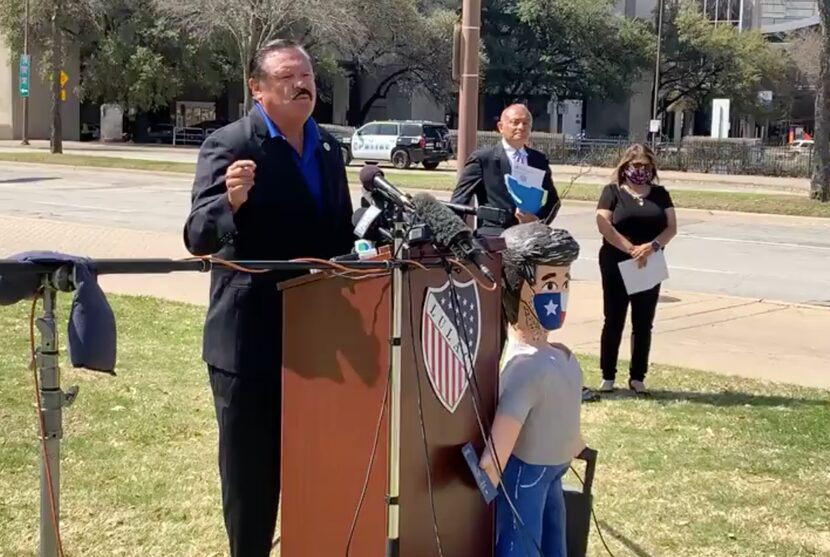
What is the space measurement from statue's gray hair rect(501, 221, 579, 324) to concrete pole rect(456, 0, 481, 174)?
497 centimetres

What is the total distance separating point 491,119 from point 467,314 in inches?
2589

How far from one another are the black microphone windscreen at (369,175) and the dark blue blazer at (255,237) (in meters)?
0.37

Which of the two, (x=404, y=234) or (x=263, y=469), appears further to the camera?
(x=263, y=469)

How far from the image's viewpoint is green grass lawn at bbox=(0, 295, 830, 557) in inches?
174

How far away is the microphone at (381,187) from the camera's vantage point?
274 cm

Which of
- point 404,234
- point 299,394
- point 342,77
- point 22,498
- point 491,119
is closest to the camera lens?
point 404,234

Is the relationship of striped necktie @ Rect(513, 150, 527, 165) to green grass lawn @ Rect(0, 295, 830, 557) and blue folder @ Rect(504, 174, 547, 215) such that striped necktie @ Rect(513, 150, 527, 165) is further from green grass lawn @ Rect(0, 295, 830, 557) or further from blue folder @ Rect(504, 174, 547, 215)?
green grass lawn @ Rect(0, 295, 830, 557)

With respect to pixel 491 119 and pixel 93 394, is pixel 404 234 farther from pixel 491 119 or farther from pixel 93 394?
pixel 491 119

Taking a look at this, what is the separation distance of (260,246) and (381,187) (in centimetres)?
54

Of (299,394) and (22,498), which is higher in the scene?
(299,394)

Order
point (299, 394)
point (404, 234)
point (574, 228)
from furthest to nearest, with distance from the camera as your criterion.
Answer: point (574, 228)
point (299, 394)
point (404, 234)

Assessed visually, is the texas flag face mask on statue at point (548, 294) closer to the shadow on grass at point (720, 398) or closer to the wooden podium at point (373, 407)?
the wooden podium at point (373, 407)

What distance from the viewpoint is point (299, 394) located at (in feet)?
9.46

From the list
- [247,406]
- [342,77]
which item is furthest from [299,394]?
[342,77]
